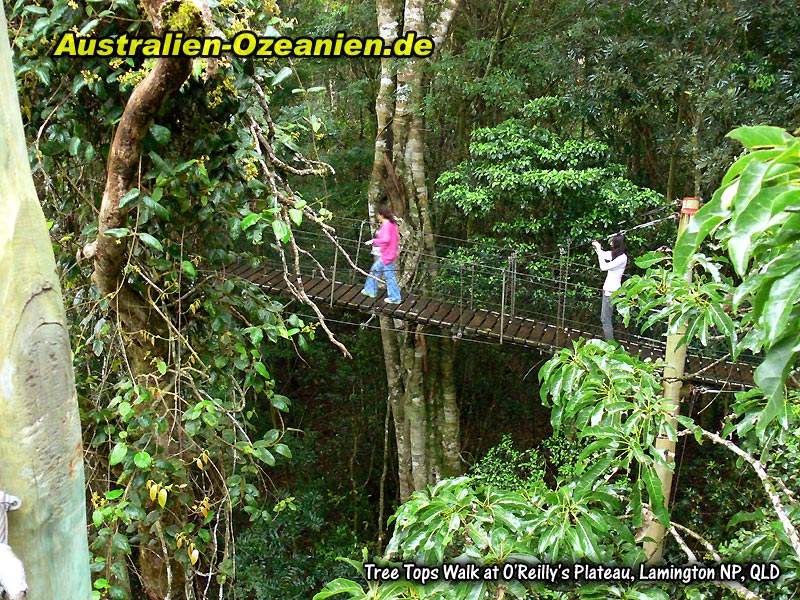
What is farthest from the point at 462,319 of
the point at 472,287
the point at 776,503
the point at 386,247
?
the point at 776,503

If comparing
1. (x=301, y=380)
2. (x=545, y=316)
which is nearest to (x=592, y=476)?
(x=545, y=316)

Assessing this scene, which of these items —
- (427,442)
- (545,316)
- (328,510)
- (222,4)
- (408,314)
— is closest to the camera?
(222,4)

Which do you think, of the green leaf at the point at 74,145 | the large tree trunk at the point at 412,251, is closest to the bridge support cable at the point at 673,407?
the green leaf at the point at 74,145

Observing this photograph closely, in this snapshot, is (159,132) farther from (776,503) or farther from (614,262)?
(614,262)

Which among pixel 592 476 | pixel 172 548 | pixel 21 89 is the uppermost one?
pixel 21 89

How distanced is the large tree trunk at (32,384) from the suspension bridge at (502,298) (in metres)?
3.50

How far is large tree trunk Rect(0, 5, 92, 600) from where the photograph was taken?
605mm

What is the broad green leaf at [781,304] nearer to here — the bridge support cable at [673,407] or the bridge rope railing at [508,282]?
the bridge support cable at [673,407]

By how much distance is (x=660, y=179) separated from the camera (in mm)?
6297

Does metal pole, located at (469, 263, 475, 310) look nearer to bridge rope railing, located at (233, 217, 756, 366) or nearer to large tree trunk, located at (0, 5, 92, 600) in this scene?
bridge rope railing, located at (233, 217, 756, 366)

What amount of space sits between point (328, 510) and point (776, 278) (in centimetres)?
666

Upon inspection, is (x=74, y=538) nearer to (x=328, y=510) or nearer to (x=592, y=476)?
(x=592, y=476)

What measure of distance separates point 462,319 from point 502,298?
0.31 meters

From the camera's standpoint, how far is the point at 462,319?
4.64 meters
